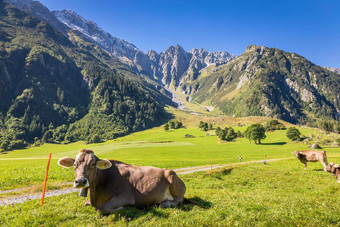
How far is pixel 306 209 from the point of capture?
351 inches

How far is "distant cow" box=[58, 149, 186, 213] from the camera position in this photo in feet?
25.3

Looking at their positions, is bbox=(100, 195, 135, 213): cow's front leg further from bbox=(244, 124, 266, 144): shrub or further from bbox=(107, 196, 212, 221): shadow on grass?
bbox=(244, 124, 266, 144): shrub

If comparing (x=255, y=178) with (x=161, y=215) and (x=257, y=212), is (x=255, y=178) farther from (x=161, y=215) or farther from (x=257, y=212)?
(x=161, y=215)

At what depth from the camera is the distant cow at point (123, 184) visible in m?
7.71

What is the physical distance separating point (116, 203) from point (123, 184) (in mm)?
868

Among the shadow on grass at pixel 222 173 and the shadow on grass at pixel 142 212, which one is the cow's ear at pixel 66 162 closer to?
the shadow on grass at pixel 142 212

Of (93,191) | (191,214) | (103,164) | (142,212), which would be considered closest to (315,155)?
(191,214)

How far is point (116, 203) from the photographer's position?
8.00 meters

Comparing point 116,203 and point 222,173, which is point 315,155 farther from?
point 116,203

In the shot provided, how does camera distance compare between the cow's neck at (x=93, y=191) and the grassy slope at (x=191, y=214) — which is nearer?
the grassy slope at (x=191, y=214)

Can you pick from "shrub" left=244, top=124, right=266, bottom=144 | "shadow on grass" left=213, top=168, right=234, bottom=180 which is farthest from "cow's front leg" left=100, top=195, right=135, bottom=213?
"shrub" left=244, top=124, right=266, bottom=144

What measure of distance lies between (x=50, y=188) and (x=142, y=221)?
1222cm

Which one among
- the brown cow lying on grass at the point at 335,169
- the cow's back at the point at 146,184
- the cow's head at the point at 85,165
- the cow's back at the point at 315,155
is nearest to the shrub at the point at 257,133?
the cow's back at the point at 315,155

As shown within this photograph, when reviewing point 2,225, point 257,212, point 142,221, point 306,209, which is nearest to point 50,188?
point 2,225
